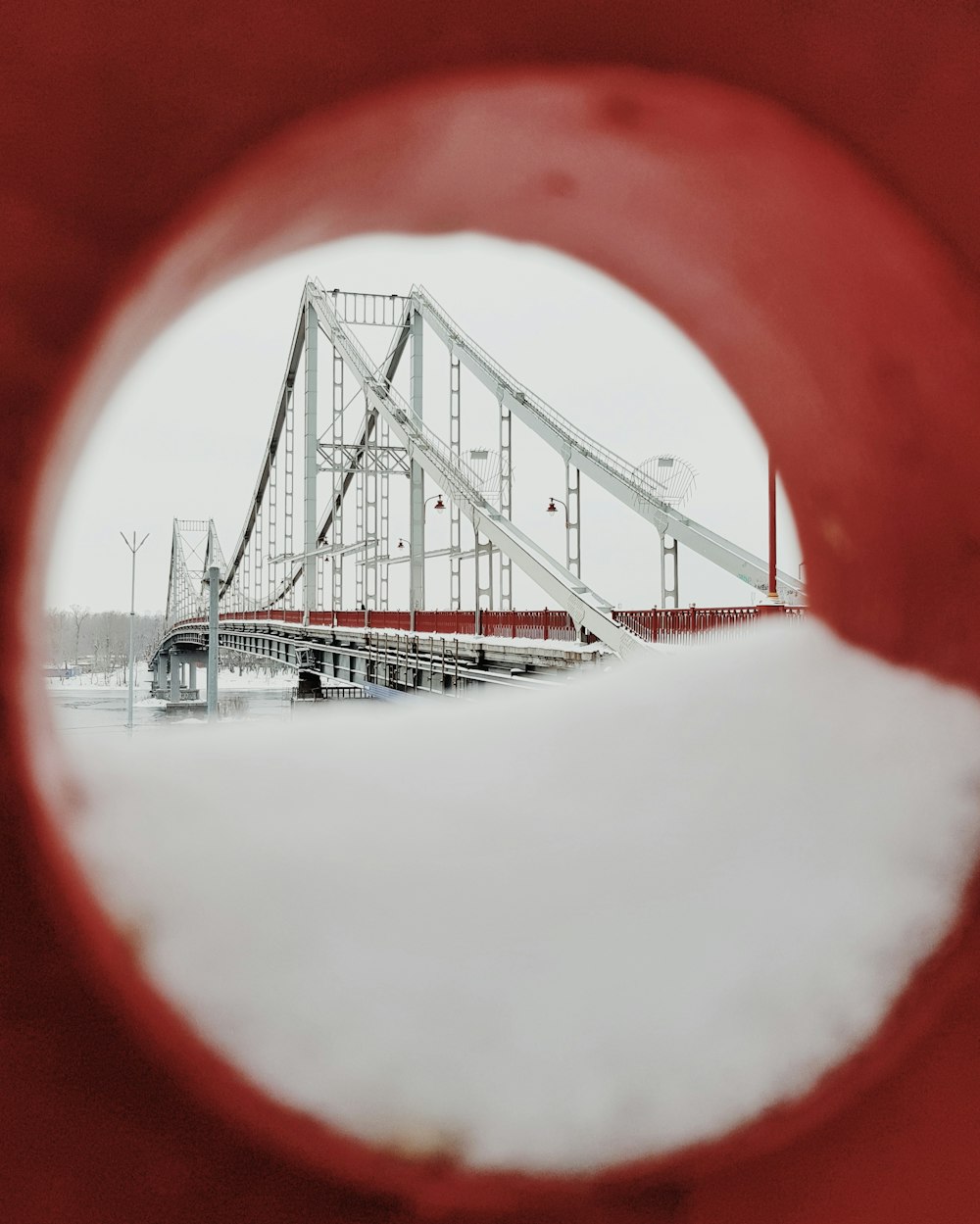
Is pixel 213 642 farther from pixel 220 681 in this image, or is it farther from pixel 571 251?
pixel 220 681

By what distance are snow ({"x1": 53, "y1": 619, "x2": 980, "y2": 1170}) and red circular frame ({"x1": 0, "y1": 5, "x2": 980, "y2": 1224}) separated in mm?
61

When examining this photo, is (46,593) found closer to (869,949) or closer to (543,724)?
(869,949)

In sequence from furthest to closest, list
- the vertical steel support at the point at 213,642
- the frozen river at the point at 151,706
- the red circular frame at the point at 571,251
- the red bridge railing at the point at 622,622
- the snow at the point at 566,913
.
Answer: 1. the frozen river at the point at 151,706
2. the vertical steel support at the point at 213,642
3. the red bridge railing at the point at 622,622
4. the snow at the point at 566,913
5. the red circular frame at the point at 571,251

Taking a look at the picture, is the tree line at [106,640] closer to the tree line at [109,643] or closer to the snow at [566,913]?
the tree line at [109,643]

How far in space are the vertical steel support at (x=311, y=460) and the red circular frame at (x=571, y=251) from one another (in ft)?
88.1

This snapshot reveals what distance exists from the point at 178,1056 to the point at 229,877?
24.8 inches

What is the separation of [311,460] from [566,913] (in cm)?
2812

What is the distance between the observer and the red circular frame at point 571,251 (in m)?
1.14

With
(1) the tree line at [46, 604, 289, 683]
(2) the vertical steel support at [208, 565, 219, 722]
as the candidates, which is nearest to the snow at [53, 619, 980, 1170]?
(2) the vertical steel support at [208, 565, 219, 722]

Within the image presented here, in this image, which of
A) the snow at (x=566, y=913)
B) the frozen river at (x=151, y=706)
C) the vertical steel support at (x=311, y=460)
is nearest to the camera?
the snow at (x=566, y=913)

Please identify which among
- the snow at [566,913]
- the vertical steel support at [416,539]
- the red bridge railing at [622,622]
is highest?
the vertical steel support at [416,539]

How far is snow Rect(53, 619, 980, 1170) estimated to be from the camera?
4.67ft

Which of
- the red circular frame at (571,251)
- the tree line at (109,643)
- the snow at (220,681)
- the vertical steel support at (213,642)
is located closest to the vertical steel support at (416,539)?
the vertical steel support at (213,642)

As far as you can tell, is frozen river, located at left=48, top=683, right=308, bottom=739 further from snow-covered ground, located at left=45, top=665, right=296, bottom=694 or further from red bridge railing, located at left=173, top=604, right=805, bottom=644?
red bridge railing, located at left=173, top=604, right=805, bottom=644
